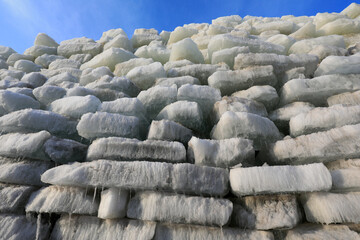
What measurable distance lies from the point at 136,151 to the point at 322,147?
978 mm

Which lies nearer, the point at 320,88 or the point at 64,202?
the point at 64,202

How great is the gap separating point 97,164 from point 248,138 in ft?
2.89

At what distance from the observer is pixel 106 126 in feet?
4.64

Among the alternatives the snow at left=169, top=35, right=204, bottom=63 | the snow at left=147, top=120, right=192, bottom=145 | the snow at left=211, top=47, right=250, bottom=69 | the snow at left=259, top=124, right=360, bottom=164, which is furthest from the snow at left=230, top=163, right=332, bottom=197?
the snow at left=169, top=35, right=204, bottom=63

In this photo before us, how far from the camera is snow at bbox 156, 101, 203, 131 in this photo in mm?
1520

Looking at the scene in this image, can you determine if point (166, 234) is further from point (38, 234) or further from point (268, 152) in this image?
point (268, 152)

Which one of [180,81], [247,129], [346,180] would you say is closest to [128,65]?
[180,81]

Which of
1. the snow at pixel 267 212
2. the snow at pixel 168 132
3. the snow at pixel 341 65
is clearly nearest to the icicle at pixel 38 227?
the snow at pixel 168 132

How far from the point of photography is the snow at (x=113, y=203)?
3.48 feet

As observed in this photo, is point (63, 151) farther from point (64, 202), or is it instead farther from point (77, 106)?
point (77, 106)

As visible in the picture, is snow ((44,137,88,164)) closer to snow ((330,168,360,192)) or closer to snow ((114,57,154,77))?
snow ((330,168,360,192))

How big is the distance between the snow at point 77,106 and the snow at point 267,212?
3.81ft

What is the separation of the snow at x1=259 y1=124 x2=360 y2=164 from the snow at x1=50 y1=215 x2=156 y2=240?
31.5 inches

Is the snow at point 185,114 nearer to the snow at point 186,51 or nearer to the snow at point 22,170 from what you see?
the snow at point 22,170
